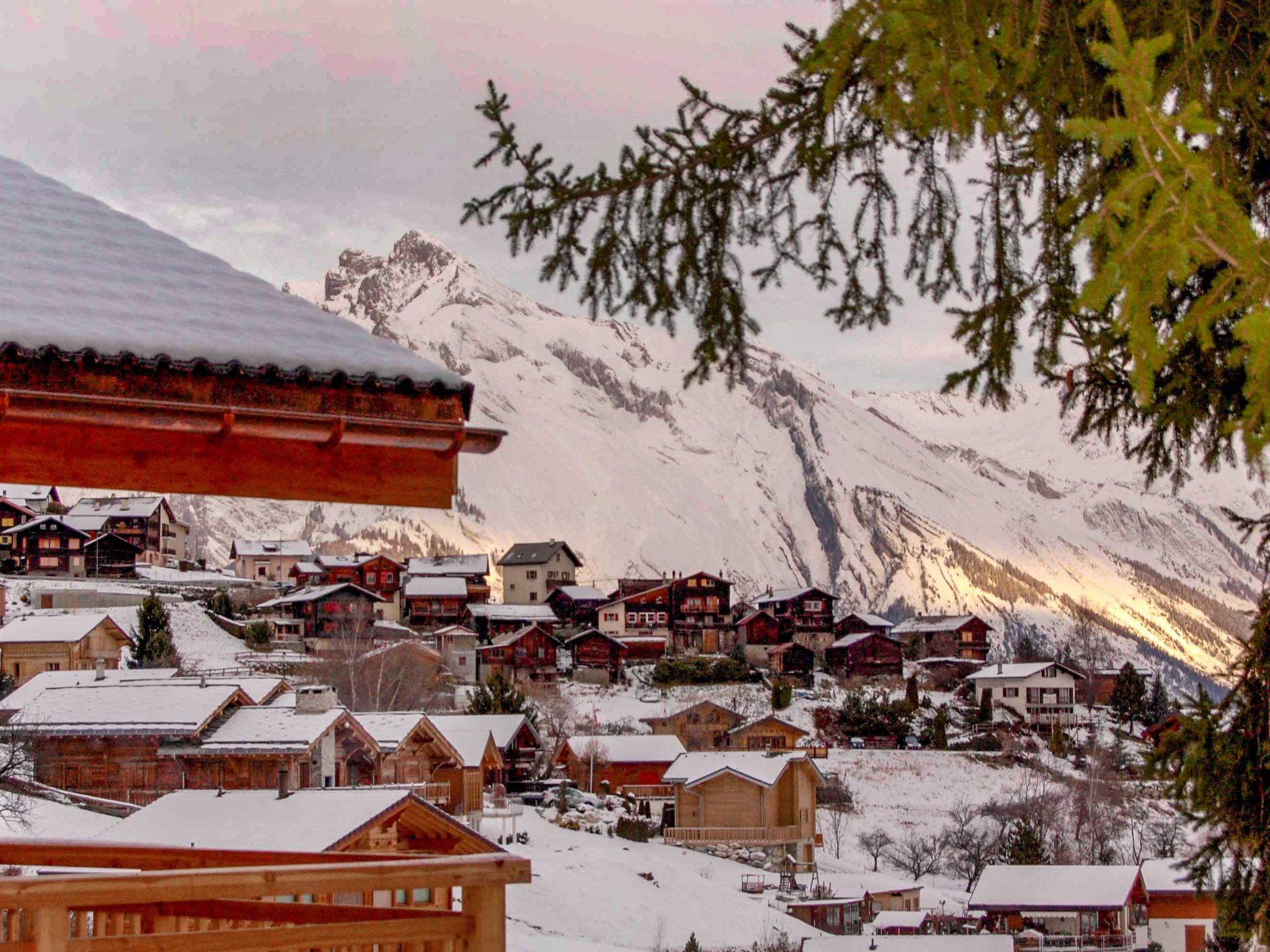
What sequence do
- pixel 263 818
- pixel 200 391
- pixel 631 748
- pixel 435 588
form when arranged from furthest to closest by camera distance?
pixel 435 588 → pixel 631 748 → pixel 263 818 → pixel 200 391

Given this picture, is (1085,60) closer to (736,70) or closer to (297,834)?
(736,70)

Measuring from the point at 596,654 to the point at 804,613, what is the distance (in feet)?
46.4

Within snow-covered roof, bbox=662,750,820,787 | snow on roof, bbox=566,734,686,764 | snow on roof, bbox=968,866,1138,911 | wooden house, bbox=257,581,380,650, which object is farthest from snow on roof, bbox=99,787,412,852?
wooden house, bbox=257,581,380,650

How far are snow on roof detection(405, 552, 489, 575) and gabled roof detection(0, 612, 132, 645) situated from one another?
26379 mm

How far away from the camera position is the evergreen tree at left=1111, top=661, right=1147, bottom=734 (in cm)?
5588

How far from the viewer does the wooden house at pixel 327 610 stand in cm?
5650

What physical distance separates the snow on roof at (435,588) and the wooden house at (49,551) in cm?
1525

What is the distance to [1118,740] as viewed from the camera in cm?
5138

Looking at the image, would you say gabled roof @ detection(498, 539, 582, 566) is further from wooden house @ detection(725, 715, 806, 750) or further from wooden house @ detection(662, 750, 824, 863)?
wooden house @ detection(662, 750, 824, 863)

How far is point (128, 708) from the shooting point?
28.8 m

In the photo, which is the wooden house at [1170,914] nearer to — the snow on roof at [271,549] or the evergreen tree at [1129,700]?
the evergreen tree at [1129,700]

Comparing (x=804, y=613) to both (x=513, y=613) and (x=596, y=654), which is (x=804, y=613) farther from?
(x=513, y=613)

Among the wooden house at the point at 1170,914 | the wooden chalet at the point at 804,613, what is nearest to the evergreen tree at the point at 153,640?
the wooden house at the point at 1170,914

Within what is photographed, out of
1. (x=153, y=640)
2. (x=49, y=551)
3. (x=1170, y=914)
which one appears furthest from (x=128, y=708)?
(x=49, y=551)
